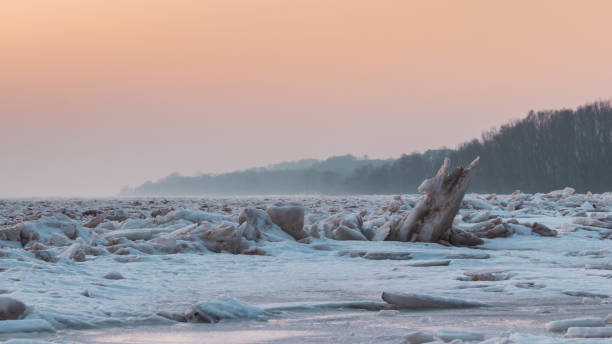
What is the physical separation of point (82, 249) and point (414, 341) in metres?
3.90

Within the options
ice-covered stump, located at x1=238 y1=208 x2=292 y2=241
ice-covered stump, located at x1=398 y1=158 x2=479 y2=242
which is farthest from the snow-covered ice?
A: ice-covered stump, located at x1=398 y1=158 x2=479 y2=242

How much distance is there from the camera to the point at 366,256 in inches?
238

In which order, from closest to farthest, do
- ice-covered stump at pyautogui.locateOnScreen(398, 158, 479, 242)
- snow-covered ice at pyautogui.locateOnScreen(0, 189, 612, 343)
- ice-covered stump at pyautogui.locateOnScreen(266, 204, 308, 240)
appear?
snow-covered ice at pyautogui.locateOnScreen(0, 189, 612, 343) → ice-covered stump at pyautogui.locateOnScreen(398, 158, 479, 242) → ice-covered stump at pyautogui.locateOnScreen(266, 204, 308, 240)

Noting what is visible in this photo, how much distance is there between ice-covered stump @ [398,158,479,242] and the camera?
24.1 feet

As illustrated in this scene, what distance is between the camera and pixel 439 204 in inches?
290

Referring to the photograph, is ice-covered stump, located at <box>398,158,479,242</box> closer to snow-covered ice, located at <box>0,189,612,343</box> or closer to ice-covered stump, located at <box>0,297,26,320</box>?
snow-covered ice, located at <box>0,189,612,343</box>

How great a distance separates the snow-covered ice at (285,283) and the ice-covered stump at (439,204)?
0.28 m

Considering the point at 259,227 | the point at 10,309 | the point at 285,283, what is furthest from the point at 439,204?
the point at 10,309

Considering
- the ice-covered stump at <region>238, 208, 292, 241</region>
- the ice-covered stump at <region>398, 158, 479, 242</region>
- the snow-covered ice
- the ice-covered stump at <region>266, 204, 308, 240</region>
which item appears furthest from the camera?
the ice-covered stump at <region>266, 204, 308, 240</region>

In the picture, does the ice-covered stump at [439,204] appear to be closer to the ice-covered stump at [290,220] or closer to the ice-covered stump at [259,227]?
the ice-covered stump at [290,220]

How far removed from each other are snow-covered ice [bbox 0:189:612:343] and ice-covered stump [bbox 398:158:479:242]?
0.28m

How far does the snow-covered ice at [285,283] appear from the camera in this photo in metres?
2.86

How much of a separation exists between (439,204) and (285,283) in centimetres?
320

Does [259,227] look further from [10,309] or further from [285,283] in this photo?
[10,309]
